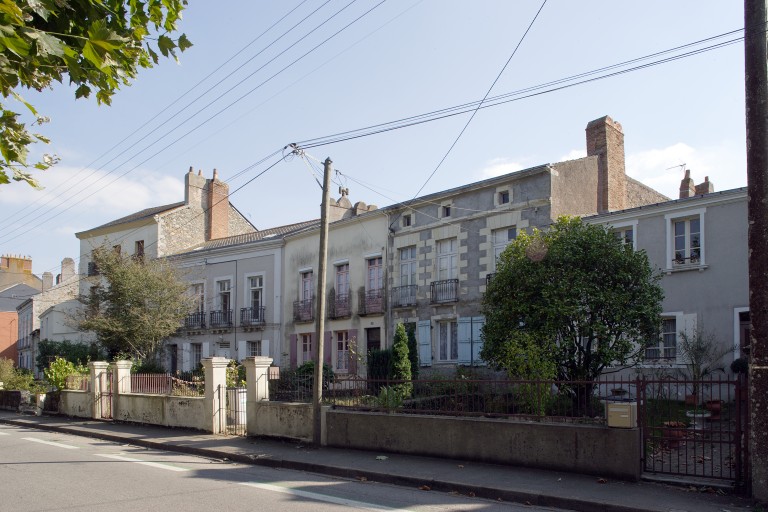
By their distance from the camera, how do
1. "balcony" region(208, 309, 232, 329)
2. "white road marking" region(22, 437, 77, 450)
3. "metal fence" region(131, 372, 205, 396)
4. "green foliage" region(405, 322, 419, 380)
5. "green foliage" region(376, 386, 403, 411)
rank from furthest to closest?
"balcony" region(208, 309, 232, 329)
"green foliage" region(405, 322, 419, 380)
"metal fence" region(131, 372, 205, 396)
"white road marking" region(22, 437, 77, 450)
"green foliage" region(376, 386, 403, 411)

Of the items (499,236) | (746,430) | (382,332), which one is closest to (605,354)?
(746,430)

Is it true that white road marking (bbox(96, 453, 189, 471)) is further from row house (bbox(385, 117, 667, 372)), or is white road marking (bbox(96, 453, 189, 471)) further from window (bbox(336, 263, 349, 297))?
window (bbox(336, 263, 349, 297))

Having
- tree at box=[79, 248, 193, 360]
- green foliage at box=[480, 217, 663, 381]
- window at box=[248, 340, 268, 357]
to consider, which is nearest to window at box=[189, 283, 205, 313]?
window at box=[248, 340, 268, 357]

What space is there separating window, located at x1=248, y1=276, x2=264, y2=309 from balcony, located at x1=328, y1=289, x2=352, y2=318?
195 inches

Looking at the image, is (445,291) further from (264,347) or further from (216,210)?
(216,210)

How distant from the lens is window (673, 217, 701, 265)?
1834 cm

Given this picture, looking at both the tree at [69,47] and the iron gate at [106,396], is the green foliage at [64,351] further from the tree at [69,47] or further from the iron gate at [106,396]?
the tree at [69,47]

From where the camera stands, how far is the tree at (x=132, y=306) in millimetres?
23219

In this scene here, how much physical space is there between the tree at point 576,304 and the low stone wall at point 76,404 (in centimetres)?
1338

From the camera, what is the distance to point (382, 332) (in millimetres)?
25875

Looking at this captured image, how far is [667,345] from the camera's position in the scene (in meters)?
18.6

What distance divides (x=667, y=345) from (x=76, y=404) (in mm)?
18199

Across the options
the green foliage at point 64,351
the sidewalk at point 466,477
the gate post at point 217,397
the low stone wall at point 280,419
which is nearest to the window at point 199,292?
the green foliage at point 64,351

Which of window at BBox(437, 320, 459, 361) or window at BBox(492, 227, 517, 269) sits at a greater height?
window at BBox(492, 227, 517, 269)
